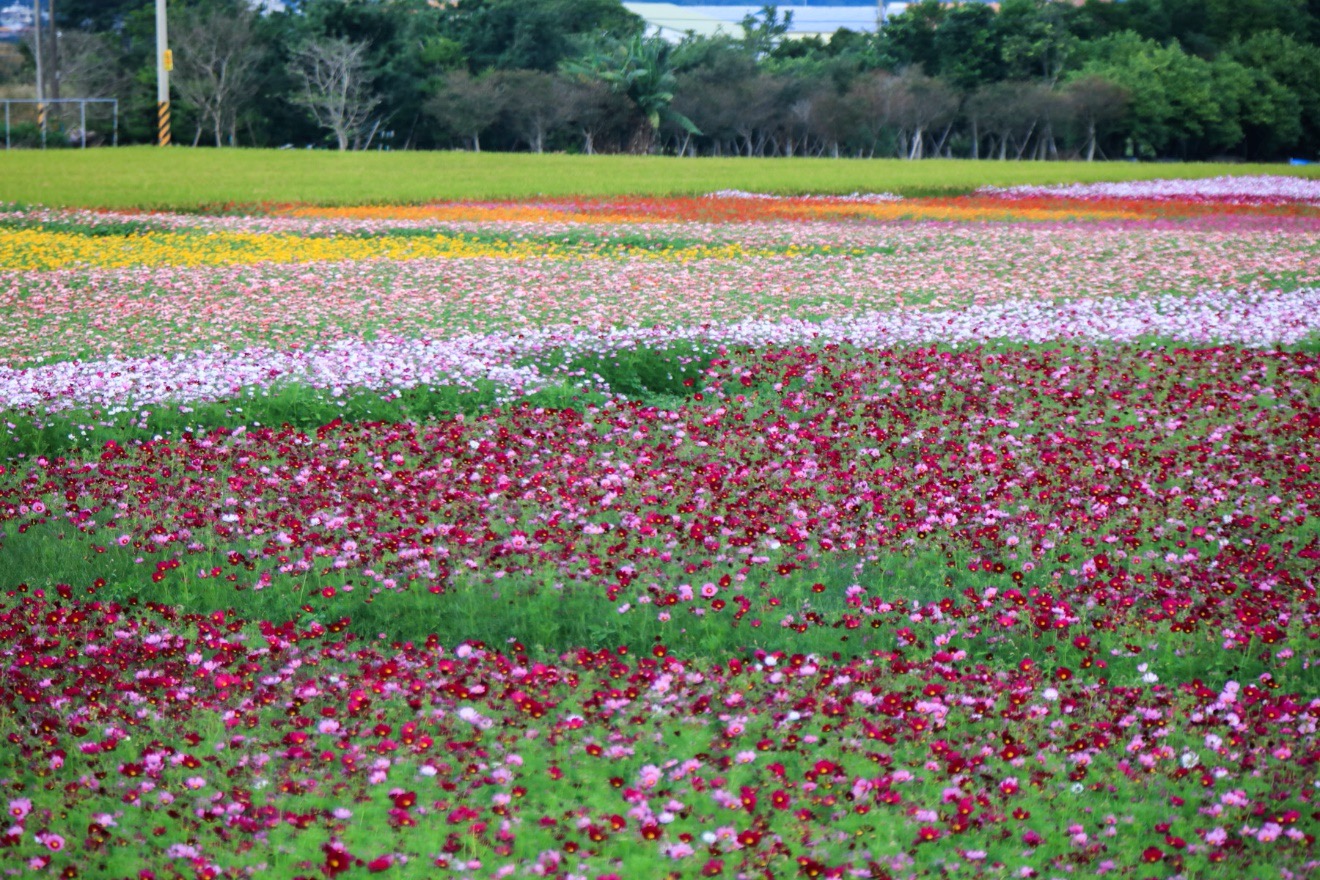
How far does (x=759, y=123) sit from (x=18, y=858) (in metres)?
63.1

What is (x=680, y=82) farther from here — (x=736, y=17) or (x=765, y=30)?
(x=736, y=17)

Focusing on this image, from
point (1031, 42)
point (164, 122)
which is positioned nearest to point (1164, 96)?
point (1031, 42)

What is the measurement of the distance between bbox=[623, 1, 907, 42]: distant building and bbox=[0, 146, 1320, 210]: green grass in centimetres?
2793

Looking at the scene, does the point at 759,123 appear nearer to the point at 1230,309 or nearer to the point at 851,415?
the point at 1230,309

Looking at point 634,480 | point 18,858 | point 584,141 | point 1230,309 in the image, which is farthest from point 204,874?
point 584,141

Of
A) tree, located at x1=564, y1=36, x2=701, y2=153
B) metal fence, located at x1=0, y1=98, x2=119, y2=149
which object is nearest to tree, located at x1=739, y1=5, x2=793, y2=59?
tree, located at x1=564, y1=36, x2=701, y2=153

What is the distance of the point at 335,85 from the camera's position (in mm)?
59531

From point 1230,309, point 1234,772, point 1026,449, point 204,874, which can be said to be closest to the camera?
point 204,874

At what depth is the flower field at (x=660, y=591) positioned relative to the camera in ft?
13.8

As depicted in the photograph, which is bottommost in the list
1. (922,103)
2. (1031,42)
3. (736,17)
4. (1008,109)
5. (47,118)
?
(47,118)

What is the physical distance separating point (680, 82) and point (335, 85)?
15.7 metres

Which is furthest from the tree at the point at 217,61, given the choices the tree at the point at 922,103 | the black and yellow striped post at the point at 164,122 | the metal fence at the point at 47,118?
the tree at the point at 922,103

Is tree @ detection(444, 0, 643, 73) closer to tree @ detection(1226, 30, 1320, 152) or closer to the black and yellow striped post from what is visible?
the black and yellow striped post

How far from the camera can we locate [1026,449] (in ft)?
28.7
